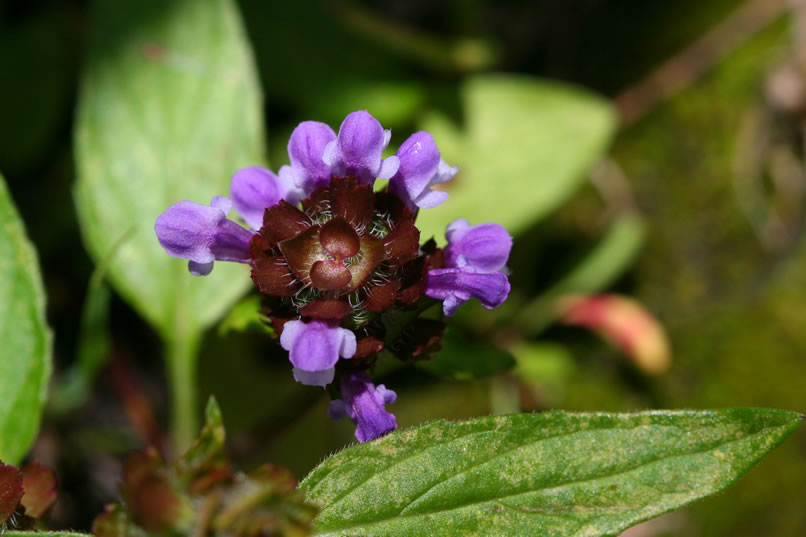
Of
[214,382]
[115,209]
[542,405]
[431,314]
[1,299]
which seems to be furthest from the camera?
[542,405]

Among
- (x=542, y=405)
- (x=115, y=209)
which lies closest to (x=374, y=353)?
(x=115, y=209)

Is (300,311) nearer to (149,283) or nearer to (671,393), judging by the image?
(149,283)

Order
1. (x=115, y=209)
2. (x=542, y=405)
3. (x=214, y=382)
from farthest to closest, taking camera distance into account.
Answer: (x=542, y=405), (x=214, y=382), (x=115, y=209)

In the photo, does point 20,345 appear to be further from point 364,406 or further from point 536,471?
point 536,471

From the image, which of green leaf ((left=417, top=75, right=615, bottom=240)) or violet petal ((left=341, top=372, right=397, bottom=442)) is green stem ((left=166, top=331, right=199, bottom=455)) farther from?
green leaf ((left=417, top=75, right=615, bottom=240))

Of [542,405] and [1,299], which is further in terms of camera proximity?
[542,405]

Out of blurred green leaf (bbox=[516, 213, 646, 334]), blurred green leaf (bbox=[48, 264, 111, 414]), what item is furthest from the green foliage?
blurred green leaf (bbox=[516, 213, 646, 334])
